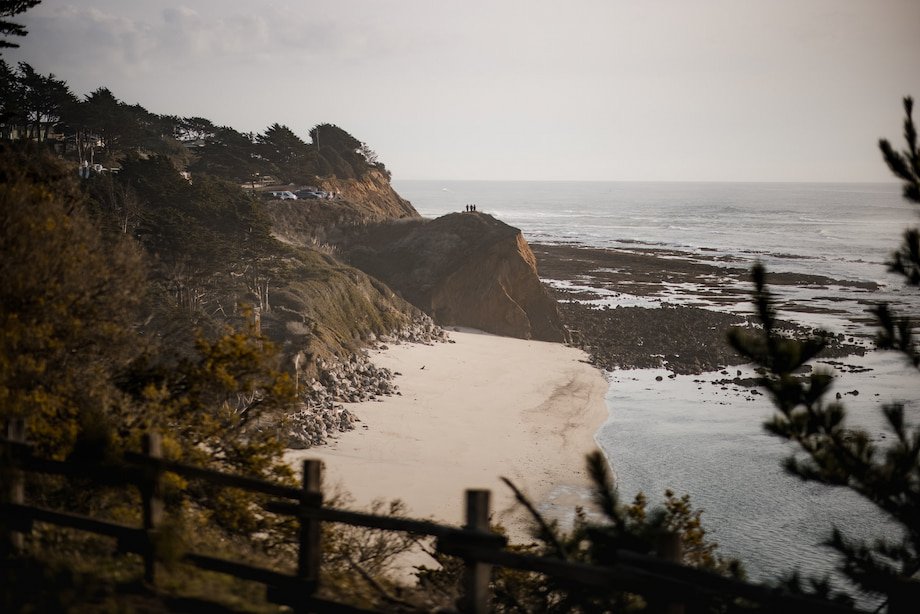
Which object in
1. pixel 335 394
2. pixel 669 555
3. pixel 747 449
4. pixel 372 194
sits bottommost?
pixel 747 449

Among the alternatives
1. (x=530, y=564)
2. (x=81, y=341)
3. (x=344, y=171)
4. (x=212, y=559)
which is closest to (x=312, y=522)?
(x=212, y=559)

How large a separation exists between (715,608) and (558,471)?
19236mm

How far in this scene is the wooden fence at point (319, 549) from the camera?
561 cm

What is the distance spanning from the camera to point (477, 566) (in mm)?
6297

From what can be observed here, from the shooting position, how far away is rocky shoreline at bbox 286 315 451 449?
26.8 m

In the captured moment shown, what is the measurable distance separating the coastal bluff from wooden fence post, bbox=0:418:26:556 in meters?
43.6

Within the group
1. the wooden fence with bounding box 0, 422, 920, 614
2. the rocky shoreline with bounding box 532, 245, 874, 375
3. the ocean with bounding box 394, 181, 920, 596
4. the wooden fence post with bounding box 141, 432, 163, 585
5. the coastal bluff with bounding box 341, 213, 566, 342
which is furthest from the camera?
the coastal bluff with bounding box 341, 213, 566, 342

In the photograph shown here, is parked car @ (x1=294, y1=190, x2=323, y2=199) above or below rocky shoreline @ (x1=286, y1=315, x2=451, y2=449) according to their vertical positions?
above

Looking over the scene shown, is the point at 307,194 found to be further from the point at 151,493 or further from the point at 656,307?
the point at 151,493

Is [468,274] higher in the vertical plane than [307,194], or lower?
lower

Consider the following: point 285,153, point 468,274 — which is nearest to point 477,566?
point 468,274

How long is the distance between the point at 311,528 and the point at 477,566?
1.81m

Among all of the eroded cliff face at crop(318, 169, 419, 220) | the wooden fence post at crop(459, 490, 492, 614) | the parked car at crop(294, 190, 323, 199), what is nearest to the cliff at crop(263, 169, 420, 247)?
the eroded cliff face at crop(318, 169, 419, 220)

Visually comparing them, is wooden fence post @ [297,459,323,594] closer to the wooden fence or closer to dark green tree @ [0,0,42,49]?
the wooden fence
